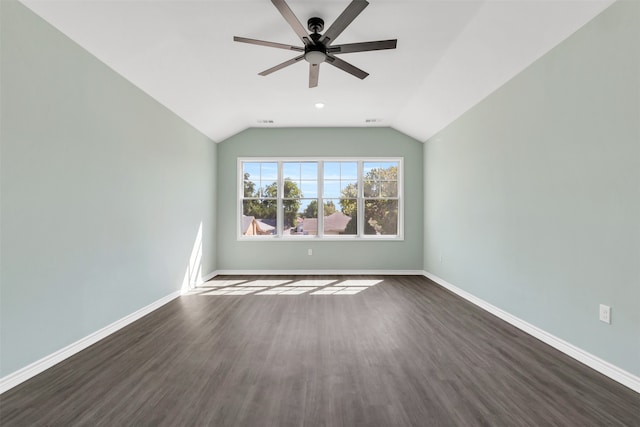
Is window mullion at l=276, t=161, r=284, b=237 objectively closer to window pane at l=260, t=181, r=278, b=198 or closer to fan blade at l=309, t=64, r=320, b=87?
window pane at l=260, t=181, r=278, b=198

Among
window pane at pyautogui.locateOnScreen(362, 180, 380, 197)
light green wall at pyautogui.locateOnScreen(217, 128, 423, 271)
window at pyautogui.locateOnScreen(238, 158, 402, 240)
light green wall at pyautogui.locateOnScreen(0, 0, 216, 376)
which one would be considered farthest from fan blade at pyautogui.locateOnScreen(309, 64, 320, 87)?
window pane at pyautogui.locateOnScreen(362, 180, 380, 197)

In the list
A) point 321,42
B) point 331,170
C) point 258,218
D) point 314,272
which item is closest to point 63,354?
point 321,42

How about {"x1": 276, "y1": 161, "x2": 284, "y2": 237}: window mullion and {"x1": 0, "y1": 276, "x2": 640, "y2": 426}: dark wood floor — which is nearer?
{"x1": 0, "y1": 276, "x2": 640, "y2": 426}: dark wood floor

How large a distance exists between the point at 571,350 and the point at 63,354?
401 cm

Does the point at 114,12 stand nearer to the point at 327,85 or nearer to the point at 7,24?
the point at 7,24

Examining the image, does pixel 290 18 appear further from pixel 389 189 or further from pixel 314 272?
pixel 314 272

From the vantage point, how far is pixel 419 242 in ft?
19.0

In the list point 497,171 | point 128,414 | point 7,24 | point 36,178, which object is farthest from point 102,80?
point 497,171

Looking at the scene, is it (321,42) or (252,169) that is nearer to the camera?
(321,42)

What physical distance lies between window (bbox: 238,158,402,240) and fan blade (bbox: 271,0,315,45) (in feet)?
11.5

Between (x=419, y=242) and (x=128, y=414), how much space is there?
512cm

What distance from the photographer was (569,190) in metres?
2.44

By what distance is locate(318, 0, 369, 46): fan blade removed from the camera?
1995 millimetres

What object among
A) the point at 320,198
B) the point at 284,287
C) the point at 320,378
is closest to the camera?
the point at 320,378
